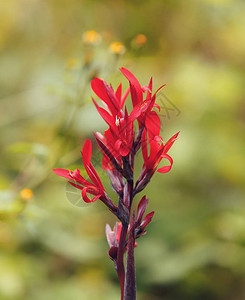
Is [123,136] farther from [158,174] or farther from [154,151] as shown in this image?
[158,174]

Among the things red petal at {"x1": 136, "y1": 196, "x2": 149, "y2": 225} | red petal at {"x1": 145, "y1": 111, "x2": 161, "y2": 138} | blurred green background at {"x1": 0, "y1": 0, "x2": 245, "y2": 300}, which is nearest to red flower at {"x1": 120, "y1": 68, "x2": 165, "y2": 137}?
red petal at {"x1": 145, "y1": 111, "x2": 161, "y2": 138}

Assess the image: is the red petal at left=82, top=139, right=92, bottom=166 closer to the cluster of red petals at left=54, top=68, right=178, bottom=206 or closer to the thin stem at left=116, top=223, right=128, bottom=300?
the cluster of red petals at left=54, top=68, right=178, bottom=206

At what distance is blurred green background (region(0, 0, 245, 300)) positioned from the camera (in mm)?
2064

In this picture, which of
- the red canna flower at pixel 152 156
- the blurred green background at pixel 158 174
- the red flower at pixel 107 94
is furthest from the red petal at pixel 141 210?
the blurred green background at pixel 158 174

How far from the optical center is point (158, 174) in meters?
2.42

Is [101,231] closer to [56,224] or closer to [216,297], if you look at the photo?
[56,224]

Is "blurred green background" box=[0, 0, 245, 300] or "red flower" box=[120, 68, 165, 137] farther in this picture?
"blurred green background" box=[0, 0, 245, 300]

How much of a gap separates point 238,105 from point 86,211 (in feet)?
3.38

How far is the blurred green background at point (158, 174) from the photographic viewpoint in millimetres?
2064

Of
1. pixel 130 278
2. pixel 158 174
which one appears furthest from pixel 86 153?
pixel 158 174

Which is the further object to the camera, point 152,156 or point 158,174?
point 158,174

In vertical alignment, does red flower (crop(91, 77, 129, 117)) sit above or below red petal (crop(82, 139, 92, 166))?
above

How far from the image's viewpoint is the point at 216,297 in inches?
87.0

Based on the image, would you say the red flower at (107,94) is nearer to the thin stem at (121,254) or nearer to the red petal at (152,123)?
the red petal at (152,123)
